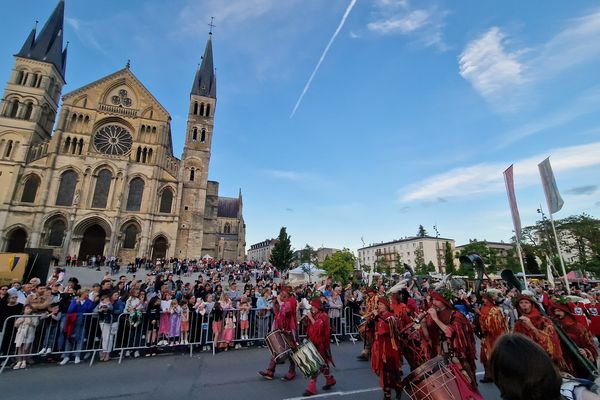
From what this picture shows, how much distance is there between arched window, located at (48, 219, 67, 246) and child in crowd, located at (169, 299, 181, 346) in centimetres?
3148

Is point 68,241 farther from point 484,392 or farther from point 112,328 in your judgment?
point 484,392

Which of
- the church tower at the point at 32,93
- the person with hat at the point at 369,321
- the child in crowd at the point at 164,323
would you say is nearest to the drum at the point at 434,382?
the person with hat at the point at 369,321

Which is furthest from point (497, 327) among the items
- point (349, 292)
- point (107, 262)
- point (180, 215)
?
point (180, 215)

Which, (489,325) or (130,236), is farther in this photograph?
(130,236)

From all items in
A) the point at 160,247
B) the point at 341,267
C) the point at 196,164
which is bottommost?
the point at 341,267

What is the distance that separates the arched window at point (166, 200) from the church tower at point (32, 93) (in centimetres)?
1459

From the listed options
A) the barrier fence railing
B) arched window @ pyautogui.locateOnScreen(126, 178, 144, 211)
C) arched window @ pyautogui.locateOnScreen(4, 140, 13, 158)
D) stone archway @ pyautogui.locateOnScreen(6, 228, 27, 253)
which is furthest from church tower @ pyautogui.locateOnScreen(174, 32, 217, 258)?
the barrier fence railing

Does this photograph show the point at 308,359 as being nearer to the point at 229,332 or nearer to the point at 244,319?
the point at 229,332

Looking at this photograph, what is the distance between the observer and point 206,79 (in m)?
44.5

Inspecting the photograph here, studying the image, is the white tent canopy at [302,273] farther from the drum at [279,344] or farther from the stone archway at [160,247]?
the drum at [279,344]

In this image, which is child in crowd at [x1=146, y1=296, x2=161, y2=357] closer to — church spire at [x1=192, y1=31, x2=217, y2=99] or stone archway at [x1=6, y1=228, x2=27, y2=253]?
stone archway at [x1=6, y1=228, x2=27, y2=253]

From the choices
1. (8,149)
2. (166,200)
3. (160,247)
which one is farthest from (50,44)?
(160,247)

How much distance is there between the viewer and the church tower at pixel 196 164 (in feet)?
113

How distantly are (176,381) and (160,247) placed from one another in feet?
104
